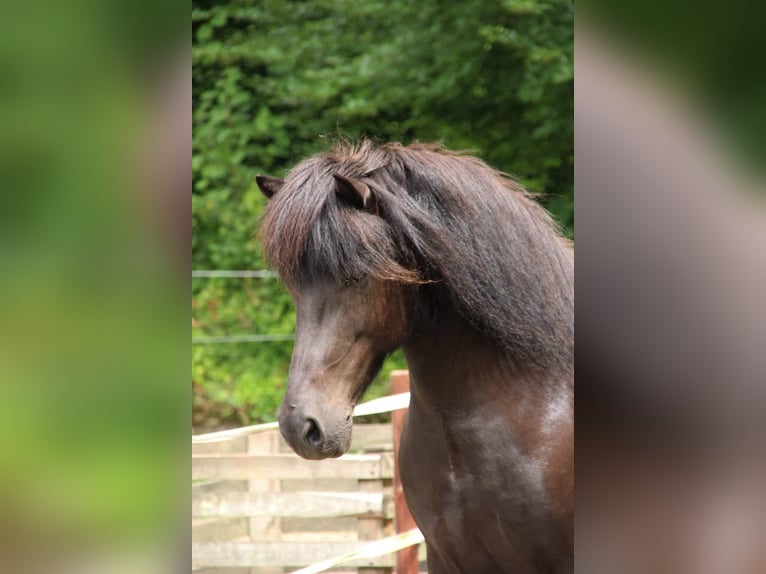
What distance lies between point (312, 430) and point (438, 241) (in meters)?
0.54

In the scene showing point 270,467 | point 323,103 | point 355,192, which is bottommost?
point 270,467

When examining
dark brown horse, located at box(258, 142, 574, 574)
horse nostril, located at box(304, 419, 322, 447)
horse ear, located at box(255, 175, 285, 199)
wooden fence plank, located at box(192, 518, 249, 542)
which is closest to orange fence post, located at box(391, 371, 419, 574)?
wooden fence plank, located at box(192, 518, 249, 542)

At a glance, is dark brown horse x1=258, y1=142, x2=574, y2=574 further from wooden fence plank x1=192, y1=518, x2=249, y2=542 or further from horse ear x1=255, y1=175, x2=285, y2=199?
wooden fence plank x1=192, y1=518, x2=249, y2=542

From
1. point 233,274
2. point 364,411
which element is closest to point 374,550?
point 364,411

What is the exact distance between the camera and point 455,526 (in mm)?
2234

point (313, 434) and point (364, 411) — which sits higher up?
point (364, 411)

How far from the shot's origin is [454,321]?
2244 millimetres

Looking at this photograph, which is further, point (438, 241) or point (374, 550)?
point (374, 550)

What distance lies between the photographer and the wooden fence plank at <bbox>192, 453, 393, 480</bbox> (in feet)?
15.1

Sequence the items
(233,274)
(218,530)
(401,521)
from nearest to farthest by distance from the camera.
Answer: (401,521) < (218,530) < (233,274)

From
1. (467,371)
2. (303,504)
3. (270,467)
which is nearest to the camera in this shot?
(467,371)

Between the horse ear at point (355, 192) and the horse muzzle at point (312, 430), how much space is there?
508 millimetres

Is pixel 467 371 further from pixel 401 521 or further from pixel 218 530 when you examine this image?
pixel 218 530
